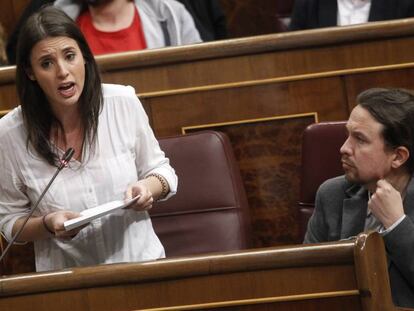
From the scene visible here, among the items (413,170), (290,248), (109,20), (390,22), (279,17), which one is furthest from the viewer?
(279,17)

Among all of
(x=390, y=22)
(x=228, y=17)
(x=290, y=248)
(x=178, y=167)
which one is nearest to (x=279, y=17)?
(x=228, y=17)

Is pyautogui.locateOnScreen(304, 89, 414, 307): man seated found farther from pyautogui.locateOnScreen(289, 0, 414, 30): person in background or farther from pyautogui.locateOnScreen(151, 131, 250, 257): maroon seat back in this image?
pyautogui.locateOnScreen(289, 0, 414, 30): person in background

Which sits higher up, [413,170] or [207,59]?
[207,59]

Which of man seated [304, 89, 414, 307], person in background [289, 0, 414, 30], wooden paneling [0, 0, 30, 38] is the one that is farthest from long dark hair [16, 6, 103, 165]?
wooden paneling [0, 0, 30, 38]

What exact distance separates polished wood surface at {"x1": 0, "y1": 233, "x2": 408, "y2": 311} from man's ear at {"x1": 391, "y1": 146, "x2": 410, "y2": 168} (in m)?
0.20

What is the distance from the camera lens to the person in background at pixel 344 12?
60.7 inches

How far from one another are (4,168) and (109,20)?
1.62ft

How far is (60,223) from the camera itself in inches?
41.7

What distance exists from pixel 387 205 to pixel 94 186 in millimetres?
313

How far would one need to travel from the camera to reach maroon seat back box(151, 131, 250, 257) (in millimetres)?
1252

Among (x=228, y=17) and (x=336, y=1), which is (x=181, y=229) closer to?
(x=336, y=1)

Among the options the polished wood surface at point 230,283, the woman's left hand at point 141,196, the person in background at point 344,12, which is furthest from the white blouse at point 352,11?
the polished wood surface at point 230,283

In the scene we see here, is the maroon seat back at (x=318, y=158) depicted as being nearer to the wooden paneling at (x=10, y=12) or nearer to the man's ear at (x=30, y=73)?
the man's ear at (x=30, y=73)

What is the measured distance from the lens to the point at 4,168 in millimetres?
1140
